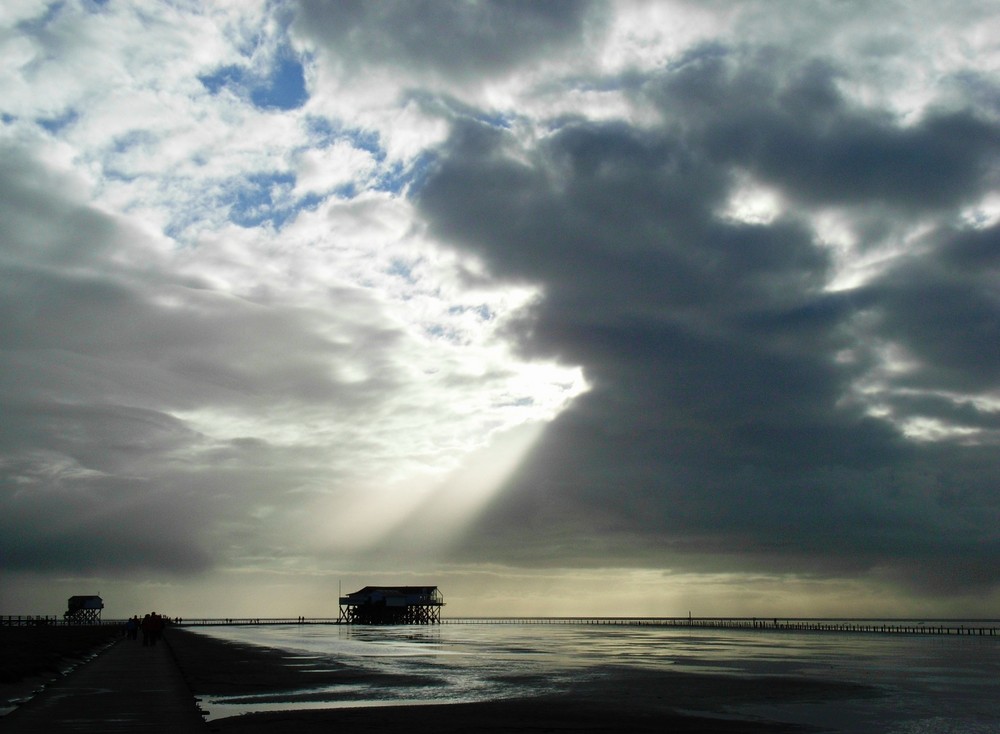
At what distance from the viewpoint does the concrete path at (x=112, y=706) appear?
74.1 ft

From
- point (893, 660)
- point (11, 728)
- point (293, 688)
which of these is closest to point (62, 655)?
point (293, 688)

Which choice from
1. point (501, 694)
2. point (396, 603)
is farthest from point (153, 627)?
point (396, 603)

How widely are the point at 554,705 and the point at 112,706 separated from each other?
15.3m

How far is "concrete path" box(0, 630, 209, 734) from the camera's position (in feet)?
74.1

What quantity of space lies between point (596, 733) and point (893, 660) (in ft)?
175

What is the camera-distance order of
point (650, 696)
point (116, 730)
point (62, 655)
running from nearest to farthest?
point (116, 730), point (650, 696), point (62, 655)

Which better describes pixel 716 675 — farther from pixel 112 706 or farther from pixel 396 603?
pixel 396 603

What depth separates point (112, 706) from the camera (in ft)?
88.6

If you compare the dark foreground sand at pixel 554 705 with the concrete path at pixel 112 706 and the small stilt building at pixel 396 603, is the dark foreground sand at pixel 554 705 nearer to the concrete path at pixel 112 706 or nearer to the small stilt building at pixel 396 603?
the concrete path at pixel 112 706

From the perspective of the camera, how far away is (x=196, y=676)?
41.3m

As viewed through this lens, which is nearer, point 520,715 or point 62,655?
point 520,715

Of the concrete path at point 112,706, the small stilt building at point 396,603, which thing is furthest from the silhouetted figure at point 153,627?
the small stilt building at point 396,603

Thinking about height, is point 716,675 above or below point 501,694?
below

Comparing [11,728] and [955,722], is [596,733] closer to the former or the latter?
[955,722]
